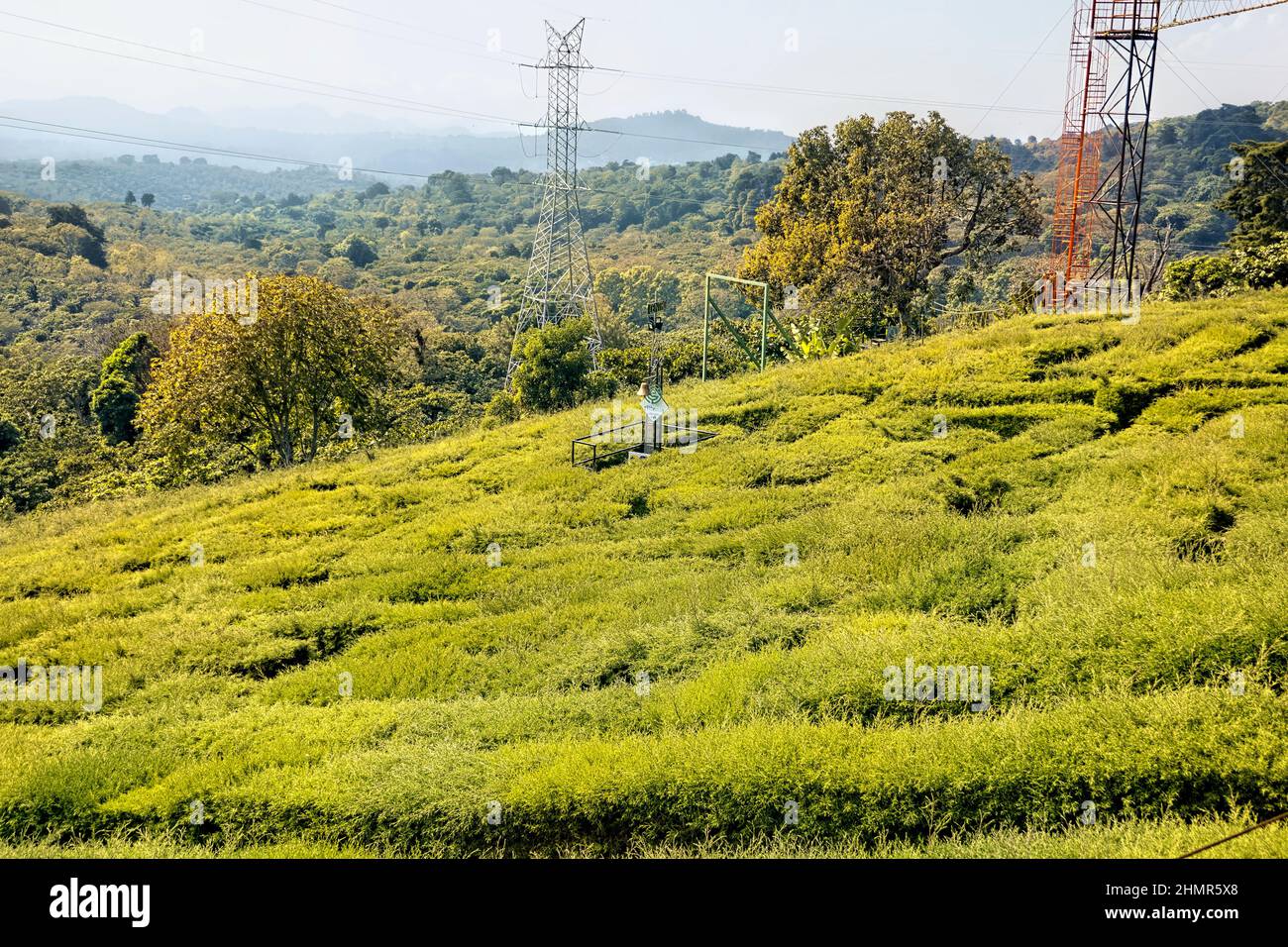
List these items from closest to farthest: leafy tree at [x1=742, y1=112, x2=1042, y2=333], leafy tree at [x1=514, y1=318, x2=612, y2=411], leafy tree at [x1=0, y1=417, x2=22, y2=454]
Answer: leafy tree at [x1=742, y1=112, x2=1042, y2=333], leafy tree at [x1=514, y1=318, x2=612, y2=411], leafy tree at [x1=0, y1=417, x2=22, y2=454]

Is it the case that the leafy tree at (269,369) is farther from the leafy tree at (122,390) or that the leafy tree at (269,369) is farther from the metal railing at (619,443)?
the metal railing at (619,443)

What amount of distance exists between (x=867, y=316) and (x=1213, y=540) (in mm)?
19806

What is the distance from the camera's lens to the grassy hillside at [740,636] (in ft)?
21.6

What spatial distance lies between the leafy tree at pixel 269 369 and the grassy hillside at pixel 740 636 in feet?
22.0

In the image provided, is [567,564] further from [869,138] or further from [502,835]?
[869,138]

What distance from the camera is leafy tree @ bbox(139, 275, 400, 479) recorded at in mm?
24469

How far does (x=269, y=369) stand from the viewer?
82.8ft

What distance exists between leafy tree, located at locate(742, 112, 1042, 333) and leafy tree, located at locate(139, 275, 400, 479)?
50.4 ft

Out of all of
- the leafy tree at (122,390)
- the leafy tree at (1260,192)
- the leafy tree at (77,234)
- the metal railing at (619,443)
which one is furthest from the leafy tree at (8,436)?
the leafy tree at (77,234)

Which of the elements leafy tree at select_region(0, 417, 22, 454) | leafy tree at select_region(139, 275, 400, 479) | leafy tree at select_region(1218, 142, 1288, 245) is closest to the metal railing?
leafy tree at select_region(139, 275, 400, 479)

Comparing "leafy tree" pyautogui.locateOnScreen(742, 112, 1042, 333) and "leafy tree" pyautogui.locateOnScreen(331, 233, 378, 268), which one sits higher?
"leafy tree" pyautogui.locateOnScreen(331, 233, 378, 268)

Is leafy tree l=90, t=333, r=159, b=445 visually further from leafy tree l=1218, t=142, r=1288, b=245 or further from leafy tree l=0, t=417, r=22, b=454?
leafy tree l=1218, t=142, r=1288, b=245

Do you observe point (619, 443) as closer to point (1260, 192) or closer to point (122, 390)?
point (122, 390)

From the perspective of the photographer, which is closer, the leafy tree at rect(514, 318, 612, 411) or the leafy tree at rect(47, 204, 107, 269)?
the leafy tree at rect(514, 318, 612, 411)
